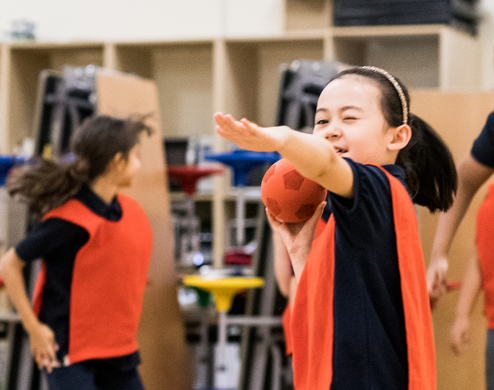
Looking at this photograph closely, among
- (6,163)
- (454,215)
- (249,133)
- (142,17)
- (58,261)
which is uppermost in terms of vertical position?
(142,17)

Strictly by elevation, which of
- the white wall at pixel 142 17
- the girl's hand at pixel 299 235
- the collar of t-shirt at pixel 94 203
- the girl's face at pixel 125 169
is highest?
the white wall at pixel 142 17

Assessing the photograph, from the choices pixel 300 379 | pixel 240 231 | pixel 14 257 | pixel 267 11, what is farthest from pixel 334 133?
pixel 267 11

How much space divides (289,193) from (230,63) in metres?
2.88

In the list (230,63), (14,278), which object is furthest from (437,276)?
(230,63)

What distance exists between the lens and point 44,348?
186cm

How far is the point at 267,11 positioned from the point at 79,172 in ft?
8.10

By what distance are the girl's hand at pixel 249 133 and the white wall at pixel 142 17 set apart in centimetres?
348

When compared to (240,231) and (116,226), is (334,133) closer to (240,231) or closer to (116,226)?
(116,226)

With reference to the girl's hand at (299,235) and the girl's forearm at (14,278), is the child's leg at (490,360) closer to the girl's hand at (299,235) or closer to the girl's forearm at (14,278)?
the girl's hand at (299,235)

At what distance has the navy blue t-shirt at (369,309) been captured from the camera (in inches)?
32.6

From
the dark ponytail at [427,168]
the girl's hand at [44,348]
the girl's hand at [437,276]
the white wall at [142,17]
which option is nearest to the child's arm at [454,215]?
the girl's hand at [437,276]

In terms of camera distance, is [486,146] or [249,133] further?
[486,146]

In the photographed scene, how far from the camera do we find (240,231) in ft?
9.48

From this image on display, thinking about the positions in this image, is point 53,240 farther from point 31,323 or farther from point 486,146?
point 486,146
